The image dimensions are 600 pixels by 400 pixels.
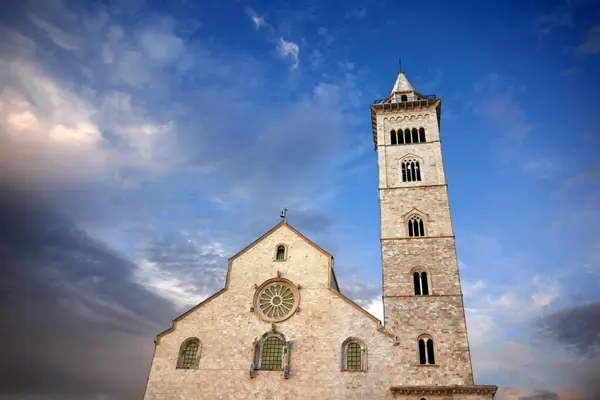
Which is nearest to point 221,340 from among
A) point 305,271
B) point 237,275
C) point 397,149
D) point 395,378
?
point 237,275

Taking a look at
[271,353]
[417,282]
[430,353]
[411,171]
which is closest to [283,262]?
[271,353]

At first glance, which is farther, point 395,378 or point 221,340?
point 221,340

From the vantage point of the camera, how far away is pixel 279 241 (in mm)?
31344

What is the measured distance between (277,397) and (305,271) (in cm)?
848

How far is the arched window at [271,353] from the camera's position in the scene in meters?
26.2

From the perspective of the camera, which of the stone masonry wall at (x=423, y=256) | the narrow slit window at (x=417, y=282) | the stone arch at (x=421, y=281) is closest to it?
the stone masonry wall at (x=423, y=256)

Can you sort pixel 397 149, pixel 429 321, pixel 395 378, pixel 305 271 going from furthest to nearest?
pixel 397 149, pixel 305 271, pixel 429 321, pixel 395 378

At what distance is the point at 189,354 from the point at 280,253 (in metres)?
9.39

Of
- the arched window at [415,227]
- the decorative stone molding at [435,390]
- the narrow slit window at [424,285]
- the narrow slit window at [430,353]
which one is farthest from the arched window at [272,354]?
the arched window at [415,227]

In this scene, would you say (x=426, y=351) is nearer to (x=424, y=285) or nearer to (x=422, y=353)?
(x=422, y=353)

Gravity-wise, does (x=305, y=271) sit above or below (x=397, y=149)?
below

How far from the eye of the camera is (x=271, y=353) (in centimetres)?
2695

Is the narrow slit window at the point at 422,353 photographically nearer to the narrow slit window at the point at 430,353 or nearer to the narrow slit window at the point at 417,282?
the narrow slit window at the point at 430,353

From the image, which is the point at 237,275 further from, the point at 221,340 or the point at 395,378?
the point at 395,378
